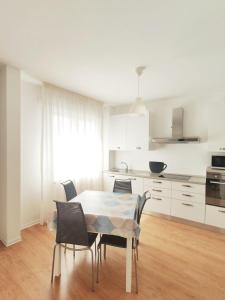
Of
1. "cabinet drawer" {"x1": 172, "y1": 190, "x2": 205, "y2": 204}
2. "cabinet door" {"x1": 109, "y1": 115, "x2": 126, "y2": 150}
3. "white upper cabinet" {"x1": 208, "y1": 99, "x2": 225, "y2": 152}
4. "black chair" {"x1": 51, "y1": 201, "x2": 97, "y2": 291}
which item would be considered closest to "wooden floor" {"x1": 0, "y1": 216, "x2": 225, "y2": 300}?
"black chair" {"x1": 51, "y1": 201, "x2": 97, "y2": 291}

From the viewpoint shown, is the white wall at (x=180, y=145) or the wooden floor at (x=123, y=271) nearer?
the wooden floor at (x=123, y=271)

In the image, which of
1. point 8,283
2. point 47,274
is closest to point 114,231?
point 47,274

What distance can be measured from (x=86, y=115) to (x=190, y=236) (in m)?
3.16

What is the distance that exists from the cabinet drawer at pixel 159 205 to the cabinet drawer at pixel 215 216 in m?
0.69

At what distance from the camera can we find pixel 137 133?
426cm

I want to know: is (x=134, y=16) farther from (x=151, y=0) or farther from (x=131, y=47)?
(x=131, y=47)

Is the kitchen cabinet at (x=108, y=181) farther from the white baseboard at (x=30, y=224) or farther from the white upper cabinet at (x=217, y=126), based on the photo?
the white upper cabinet at (x=217, y=126)

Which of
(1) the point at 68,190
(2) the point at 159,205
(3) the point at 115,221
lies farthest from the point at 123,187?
(2) the point at 159,205

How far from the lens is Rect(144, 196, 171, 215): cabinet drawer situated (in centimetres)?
361

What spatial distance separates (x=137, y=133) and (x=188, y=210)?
1.95 metres

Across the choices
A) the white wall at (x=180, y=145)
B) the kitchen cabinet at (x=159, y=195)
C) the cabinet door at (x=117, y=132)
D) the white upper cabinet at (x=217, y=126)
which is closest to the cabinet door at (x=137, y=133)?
the cabinet door at (x=117, y=132)

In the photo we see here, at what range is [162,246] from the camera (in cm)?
272

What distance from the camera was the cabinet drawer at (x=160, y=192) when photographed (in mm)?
3598

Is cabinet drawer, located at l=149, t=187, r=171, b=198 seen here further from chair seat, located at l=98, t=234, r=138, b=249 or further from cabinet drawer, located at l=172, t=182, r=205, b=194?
chair seat, located at l=98, t=234, r=138, b=249
